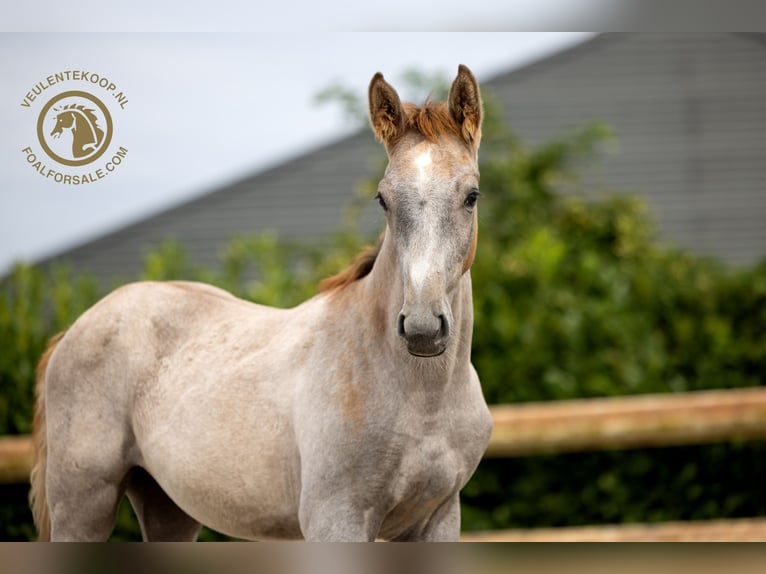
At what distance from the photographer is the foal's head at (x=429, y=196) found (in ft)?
5.96

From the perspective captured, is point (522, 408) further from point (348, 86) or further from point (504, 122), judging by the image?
point (504, 122)

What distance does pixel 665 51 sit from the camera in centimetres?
542

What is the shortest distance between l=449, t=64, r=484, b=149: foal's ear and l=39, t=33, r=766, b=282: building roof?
2777 millimetres

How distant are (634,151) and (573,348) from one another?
186cm

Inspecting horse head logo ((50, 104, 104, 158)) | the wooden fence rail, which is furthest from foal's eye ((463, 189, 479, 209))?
the wooden fence rail

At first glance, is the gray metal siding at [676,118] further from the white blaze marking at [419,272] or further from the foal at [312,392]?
the white blaze marking at [419,272]

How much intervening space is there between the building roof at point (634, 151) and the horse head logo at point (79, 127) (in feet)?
6.72

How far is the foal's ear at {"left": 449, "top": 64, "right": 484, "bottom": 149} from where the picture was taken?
78.1 inches

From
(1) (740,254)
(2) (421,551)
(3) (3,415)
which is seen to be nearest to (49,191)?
(3) (3,415)

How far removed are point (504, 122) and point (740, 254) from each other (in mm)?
1450

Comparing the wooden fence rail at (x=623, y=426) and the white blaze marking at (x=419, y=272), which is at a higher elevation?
the white blaze marking at (x=419, y=272)

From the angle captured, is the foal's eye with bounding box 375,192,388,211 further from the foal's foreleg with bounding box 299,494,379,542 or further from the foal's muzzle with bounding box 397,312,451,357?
the foal's foreleg with bounding box 299,494,379,542

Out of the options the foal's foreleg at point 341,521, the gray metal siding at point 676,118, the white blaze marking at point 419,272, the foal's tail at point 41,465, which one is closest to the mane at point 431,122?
the white blaze marking at point 419,272

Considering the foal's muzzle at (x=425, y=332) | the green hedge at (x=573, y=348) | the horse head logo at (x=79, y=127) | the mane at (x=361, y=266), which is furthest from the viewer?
the green hedge at (x=573, y=348)
